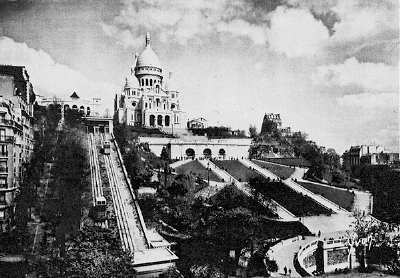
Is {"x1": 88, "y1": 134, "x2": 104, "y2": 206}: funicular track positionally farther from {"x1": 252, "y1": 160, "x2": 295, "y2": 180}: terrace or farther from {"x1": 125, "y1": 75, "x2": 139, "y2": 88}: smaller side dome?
{"x1": 125, "y1": 75, "x2": 139, "y2": 88}: smaller side dome

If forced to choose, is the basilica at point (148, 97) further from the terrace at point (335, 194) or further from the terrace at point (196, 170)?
the terrace at point (335, 194)

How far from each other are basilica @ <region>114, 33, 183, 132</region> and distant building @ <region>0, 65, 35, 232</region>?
19.0 m

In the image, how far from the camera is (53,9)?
12398 mm

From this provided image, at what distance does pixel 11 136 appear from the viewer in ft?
48.9

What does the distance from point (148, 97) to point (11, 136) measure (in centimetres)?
2433

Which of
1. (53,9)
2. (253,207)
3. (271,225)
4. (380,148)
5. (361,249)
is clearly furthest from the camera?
(380,148)

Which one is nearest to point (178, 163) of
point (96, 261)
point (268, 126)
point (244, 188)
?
point (244, 188)

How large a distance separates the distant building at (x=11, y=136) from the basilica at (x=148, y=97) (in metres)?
19.0

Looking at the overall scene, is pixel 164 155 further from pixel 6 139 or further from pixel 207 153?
pixel 6 139

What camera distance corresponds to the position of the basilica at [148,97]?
38062 mm

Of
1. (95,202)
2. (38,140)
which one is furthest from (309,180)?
(38,140)

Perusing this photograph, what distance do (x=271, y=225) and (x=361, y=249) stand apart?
176 inches

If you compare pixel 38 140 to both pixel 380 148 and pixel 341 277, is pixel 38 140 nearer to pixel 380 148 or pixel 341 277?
pixel 341 277

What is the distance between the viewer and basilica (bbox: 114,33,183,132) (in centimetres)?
3806
